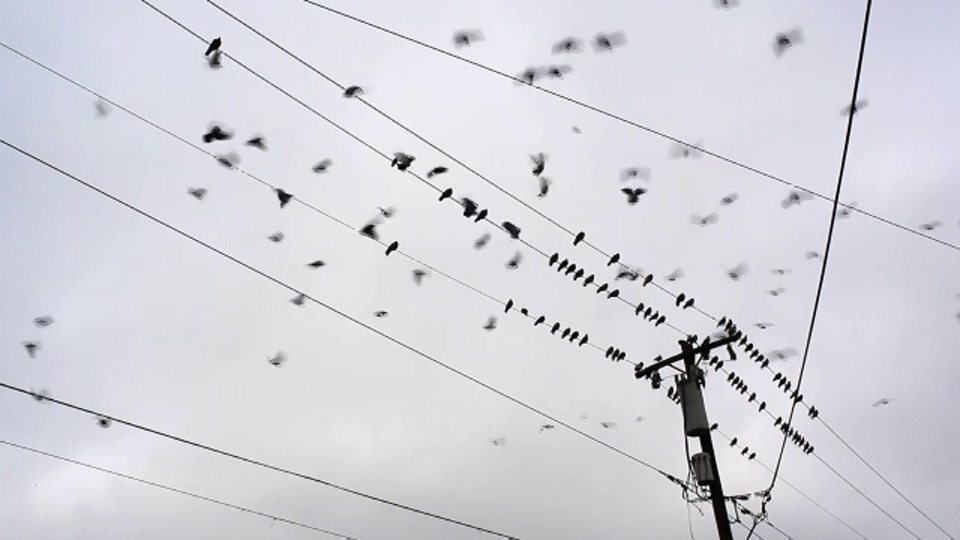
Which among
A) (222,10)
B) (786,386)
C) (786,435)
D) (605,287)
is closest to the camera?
(222,10)

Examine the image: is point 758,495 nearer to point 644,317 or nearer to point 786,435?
point 786,435

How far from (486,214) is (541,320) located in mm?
2840

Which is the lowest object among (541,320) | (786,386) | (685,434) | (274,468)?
(274,468)

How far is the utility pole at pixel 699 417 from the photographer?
11.8 meters

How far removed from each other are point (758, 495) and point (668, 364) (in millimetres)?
3928

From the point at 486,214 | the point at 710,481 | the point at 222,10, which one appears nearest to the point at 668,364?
the point at 710,481

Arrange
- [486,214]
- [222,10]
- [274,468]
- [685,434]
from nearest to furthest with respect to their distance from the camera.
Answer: [222,10] → [486,214] → [274,468] → [685,434]

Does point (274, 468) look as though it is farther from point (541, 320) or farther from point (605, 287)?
point (605, 287)

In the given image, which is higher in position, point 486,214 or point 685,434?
point 486,214

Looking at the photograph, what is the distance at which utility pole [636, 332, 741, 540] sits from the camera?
11805 mm

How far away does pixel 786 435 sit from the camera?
621 inches

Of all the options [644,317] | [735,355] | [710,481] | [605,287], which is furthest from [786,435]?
[605,287]

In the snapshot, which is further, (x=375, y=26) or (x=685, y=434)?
(x=685, y=434)

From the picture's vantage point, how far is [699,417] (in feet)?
41.0
